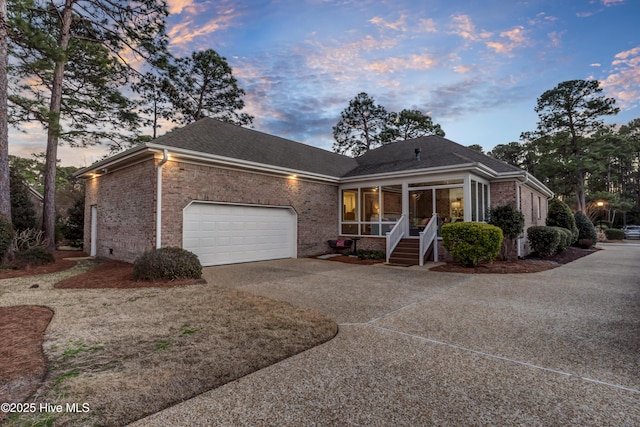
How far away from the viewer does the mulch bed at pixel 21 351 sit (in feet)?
8.07

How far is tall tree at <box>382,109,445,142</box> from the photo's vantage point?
2772 centimetres

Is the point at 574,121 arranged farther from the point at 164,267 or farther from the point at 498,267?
the point at 164,267

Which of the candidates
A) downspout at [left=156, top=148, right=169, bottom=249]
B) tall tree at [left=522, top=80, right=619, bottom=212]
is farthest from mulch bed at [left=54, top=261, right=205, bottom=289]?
tall tree at [left=522, top=80, right=619, bottom=212]

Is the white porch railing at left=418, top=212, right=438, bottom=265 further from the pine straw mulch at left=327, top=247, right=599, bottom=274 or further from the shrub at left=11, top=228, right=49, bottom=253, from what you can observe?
the shrub at left=11, top=228, right=49, bottom=253

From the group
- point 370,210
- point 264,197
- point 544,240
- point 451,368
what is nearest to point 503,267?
point 544,240

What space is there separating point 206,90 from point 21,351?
22.4 meters

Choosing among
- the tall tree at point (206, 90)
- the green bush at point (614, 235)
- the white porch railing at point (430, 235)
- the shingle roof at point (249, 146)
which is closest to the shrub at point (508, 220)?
the white porch railing at point (430, 235)

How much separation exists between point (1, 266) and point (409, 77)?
14.7 m

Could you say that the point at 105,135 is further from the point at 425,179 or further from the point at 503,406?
the point at 503,406

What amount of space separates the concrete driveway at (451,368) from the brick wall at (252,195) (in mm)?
4550

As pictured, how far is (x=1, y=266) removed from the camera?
8219mm

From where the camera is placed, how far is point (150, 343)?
343cm

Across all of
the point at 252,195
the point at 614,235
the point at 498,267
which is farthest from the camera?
the point at 614,235

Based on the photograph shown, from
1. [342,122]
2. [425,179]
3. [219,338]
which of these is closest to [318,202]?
[425,179]
